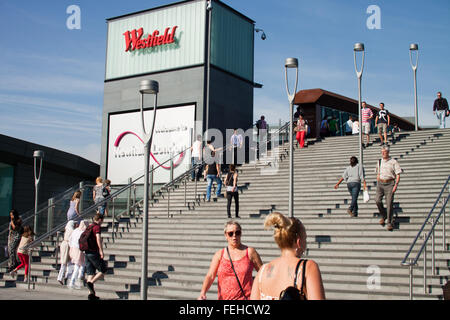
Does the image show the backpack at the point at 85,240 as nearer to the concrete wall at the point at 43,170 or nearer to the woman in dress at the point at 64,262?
the woman in dress at the point at 64,262

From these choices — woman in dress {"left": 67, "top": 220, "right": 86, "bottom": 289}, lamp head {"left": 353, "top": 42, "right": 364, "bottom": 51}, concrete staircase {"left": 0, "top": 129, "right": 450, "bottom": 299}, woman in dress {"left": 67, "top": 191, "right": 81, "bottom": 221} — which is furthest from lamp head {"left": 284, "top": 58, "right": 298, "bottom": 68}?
woman in dress {"left": 67, "top": 191, "right": 81, "bottom": 221}

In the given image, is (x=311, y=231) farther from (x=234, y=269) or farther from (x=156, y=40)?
(x=156, y=40)

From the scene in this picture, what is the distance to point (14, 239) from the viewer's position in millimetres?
15281

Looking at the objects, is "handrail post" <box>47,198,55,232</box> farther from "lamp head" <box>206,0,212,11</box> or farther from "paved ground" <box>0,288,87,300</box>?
"lamp head" <box>206,0,212,11</box>

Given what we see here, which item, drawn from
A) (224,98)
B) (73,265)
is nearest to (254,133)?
(224,98)

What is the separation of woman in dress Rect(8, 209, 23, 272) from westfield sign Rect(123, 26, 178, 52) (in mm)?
12266

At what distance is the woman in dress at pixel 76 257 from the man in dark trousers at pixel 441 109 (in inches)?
646

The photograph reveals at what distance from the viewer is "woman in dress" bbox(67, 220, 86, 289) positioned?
12305mm

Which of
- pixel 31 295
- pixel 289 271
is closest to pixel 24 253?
pixel 31 295

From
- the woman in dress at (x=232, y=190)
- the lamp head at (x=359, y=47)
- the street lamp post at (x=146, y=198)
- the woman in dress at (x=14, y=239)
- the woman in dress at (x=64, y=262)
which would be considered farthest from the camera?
the lamp head at (x=359, y=47)

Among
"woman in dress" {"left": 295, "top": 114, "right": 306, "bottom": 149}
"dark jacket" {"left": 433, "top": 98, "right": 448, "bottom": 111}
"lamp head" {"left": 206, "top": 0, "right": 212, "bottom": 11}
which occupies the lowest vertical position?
"woman in dress" {"left": 295, "top": 114, "right": 306, "bottom": 149}

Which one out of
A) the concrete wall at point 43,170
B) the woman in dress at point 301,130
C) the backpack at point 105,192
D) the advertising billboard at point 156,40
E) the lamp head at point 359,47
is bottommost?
the backpack at point 105,192

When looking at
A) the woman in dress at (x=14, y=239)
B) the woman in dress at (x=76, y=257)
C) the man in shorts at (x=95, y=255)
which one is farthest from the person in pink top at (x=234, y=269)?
the woman in dress at (x=14, y=239)

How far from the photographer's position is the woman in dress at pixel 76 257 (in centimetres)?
1230
